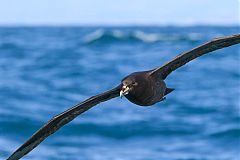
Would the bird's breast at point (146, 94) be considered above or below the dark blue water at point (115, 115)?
below

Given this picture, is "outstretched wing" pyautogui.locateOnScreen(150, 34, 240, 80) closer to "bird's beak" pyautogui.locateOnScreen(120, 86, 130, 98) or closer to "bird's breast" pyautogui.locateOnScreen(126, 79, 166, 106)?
"bird's breast" pyautogui.locateOnScreen(126, 79, 166, 106)

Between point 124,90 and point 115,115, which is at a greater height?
point 115,115

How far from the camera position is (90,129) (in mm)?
16312

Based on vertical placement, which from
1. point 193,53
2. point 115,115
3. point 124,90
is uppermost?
point 115,115

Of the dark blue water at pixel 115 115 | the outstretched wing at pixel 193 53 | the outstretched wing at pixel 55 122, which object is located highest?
the dark blue water at pixel 115 115

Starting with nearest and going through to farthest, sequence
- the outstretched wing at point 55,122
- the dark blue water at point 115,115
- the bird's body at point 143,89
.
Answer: the bird's body at point 143,89 → the outstretched wing at point 55,122 → the dark blue water at point 115,115

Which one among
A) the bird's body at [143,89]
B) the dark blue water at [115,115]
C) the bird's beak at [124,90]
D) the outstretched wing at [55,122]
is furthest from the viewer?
the dark blue water at [115,115]

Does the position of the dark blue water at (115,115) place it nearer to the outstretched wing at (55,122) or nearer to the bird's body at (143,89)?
the outstretched wing at (55,122)

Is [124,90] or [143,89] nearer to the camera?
[124,90]

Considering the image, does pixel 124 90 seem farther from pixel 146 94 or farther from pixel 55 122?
pixel 55 122

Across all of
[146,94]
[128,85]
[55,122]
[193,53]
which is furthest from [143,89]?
[55,122]

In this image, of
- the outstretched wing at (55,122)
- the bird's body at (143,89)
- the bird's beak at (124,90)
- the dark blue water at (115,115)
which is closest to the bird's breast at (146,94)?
the bird's body at (143,89)

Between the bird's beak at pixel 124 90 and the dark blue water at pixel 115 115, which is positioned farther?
the dark blue water at pixel 115 115

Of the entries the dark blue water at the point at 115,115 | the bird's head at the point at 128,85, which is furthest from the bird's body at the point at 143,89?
the dark blue water at the point at 115,115
